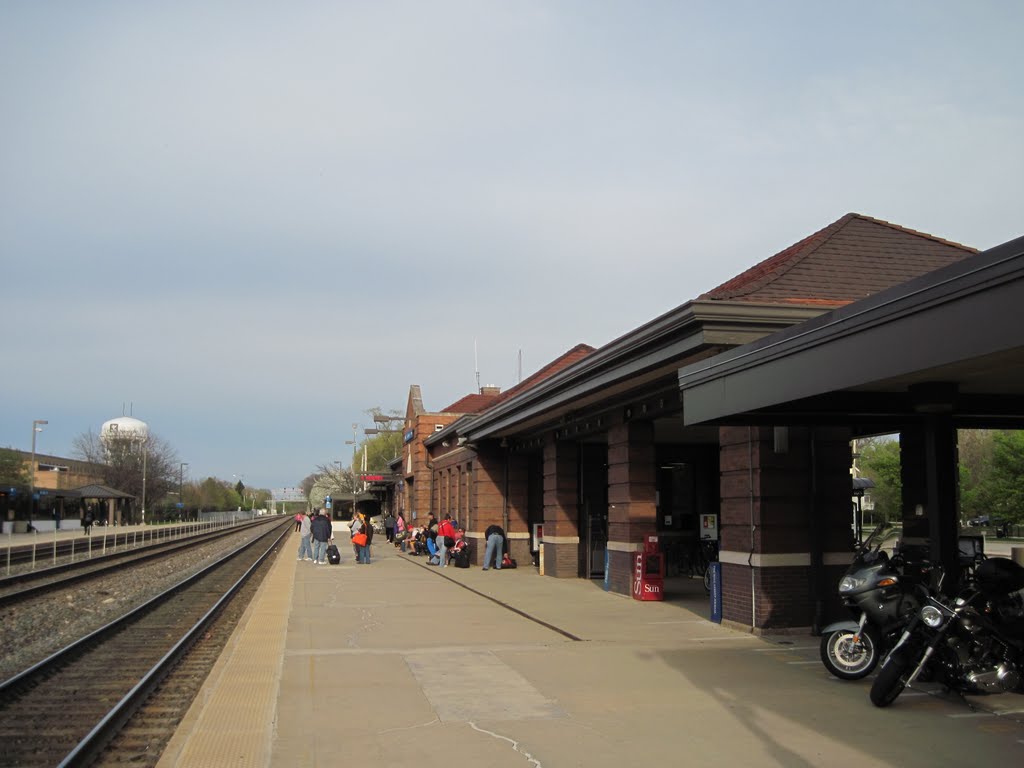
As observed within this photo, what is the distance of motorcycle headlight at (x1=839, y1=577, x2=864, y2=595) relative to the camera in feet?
29.0

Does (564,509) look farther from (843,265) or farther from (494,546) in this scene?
(843,265)

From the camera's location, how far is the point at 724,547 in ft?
44.5

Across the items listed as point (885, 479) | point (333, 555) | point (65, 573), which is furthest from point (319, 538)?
point (885, 479)

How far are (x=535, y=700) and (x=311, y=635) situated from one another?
5.18m

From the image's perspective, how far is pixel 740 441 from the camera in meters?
13.1

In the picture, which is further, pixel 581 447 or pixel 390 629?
pixel 581 447

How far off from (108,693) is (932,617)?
8437mm

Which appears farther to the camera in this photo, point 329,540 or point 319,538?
point 329,540

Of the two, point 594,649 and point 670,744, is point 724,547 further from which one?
point 670,744

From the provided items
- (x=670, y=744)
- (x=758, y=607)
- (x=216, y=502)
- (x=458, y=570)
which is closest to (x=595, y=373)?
(x=758, y=607)

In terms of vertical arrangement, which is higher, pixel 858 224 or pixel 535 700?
pixel 858 224

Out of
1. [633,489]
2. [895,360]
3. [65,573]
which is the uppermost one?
[895,360]

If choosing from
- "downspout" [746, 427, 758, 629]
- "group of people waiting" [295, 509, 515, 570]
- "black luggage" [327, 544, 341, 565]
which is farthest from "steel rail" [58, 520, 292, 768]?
"black luggage" [327, 544, 341, 565]

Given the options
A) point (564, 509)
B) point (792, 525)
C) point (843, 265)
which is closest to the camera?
point (792, 525)
